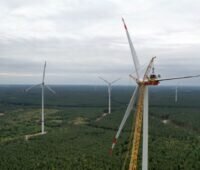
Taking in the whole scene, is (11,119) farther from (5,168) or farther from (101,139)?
(5,168)

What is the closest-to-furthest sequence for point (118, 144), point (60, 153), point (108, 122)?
1. point (60, 153)
2. point (118, 144)
3. point (108, 122)

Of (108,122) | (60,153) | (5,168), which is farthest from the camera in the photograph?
(108,122)

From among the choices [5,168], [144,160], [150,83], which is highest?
[150,83]

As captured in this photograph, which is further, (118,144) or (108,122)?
(108,122)

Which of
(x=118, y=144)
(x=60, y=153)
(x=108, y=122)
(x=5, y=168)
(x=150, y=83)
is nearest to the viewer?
(x=150, y=83)

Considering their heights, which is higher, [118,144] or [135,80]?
[135,80]

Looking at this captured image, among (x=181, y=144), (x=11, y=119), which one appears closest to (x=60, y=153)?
(x=181, y=144)

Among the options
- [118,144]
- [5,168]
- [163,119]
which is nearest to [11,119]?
[163,119]

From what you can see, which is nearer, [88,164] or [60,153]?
[88,164]

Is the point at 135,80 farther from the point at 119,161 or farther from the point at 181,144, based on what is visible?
the point at 181,144
